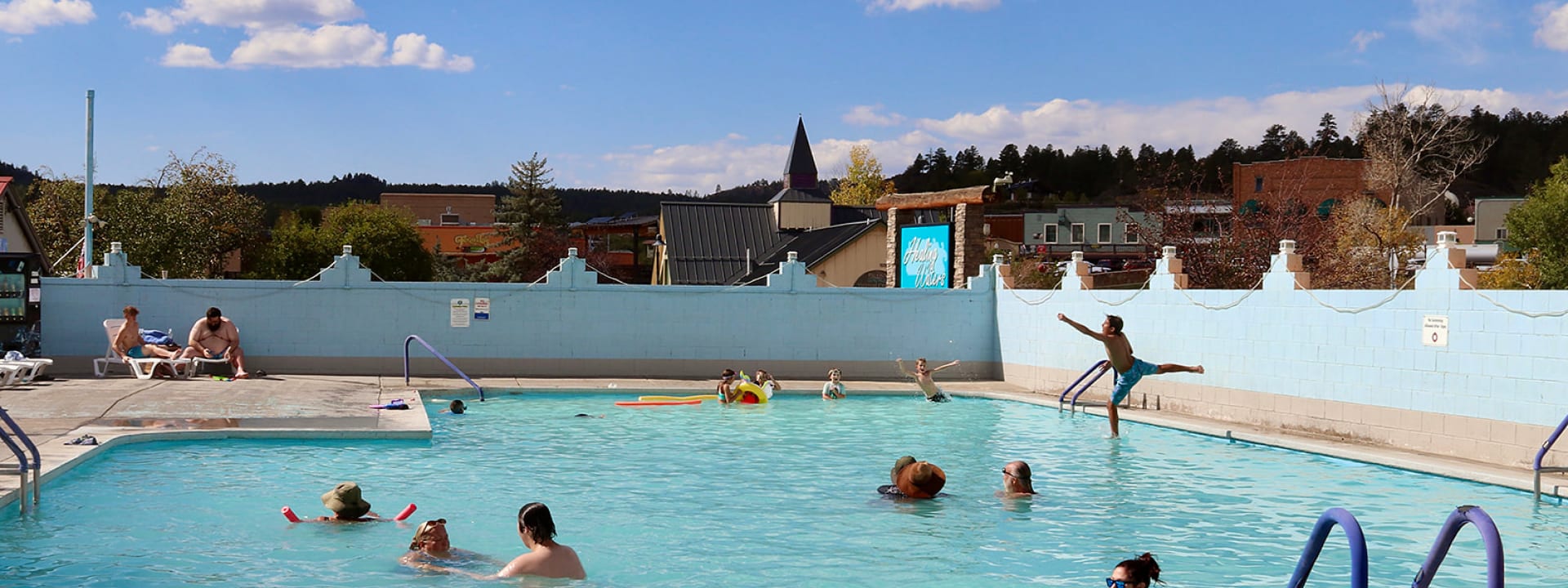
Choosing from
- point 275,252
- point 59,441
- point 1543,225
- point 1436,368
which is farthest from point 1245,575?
point 275,252

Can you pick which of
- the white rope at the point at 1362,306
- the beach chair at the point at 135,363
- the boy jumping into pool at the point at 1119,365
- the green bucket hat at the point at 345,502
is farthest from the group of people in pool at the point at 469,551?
the beach chair at the point at 135,363

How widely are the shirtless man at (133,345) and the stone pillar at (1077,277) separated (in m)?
14.9

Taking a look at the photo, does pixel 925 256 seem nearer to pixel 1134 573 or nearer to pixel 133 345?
pixel 133 345

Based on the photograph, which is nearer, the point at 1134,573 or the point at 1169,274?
the point at 1134,573

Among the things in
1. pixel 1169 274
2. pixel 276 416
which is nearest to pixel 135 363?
pixel 276 416

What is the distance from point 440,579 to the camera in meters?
8.99

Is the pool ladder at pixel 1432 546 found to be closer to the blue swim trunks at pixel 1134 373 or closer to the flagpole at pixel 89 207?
the blue swim trunks at pixel 1134 373

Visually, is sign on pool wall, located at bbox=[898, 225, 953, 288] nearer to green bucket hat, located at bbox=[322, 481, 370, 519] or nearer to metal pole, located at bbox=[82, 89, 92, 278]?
green bucket hat, located at bbox=[322, 481, 370, 519]

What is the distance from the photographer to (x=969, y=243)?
25406 millimetres

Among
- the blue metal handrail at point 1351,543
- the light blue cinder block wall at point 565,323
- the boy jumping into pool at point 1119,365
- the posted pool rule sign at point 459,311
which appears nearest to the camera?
the blue metal handrail at point 1351,543

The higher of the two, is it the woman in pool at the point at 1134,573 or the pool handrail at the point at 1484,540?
the pool handrail at the point at 1484,540

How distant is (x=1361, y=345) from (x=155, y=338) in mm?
18491

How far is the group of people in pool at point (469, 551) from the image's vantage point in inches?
334

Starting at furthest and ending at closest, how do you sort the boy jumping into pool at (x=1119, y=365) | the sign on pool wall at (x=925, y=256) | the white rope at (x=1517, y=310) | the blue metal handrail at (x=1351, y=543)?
the sign on pool wall at (x=925, y=256) < the boy jumping into pool at (x=1119, y=365) < the white rope at (x=1517, y=310) < the blue metal handrail at (x=1351, y=543)
